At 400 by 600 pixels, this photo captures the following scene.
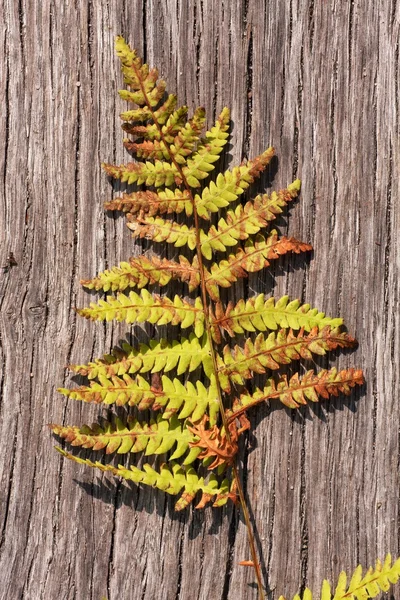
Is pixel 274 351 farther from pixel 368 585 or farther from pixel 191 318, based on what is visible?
pixel 368 585

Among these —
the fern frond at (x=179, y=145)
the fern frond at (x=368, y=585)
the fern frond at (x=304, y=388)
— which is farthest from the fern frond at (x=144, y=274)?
the fern frond at (x=368, y=585)

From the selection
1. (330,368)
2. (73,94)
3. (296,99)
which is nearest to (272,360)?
(330,368)

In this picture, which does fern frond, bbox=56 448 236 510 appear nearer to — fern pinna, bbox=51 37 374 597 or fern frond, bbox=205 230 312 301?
fern pinna, bbox=51 37 374 597

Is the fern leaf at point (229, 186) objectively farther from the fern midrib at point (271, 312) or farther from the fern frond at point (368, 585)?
the fern frond at point (368, 585)

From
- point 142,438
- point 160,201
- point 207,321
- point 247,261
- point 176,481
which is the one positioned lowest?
point 176,481

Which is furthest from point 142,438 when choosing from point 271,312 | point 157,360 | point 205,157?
point 205,157

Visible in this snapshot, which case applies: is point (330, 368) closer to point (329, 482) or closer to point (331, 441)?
point (331, 441)
